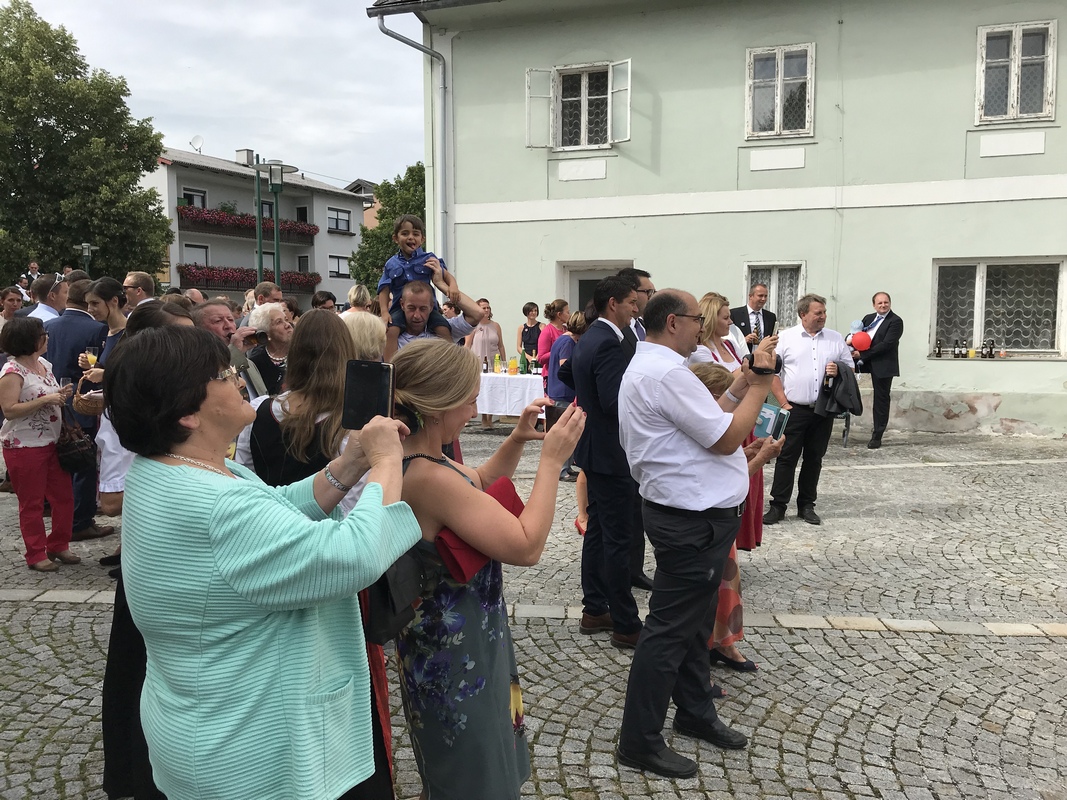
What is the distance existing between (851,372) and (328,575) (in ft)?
22.3

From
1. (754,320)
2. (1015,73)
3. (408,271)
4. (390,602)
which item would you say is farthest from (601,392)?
(1015,73)

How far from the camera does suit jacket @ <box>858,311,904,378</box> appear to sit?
39.0 ft

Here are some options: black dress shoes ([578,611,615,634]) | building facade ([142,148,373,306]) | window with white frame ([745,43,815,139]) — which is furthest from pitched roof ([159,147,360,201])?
black dress shoes ([578,611,615,634])

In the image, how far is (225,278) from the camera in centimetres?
4825

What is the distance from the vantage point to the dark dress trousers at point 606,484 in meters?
4.45

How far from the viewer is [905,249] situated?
40.8 feet

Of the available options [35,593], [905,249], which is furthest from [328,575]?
[905,249]

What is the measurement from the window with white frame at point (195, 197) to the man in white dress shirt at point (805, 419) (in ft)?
154

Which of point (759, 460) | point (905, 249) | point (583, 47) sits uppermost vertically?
point (583, 47)

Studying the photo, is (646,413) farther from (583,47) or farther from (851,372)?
(583,47)

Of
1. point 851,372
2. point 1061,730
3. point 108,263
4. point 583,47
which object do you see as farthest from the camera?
point 108,263

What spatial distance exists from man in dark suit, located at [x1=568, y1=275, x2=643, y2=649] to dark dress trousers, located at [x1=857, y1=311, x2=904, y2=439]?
8.44 metres

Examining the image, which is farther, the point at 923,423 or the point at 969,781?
the point at 923,423

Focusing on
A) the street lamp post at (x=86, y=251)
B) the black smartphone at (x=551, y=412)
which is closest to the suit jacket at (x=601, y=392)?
the black smartphone at (x=551, y=412)
